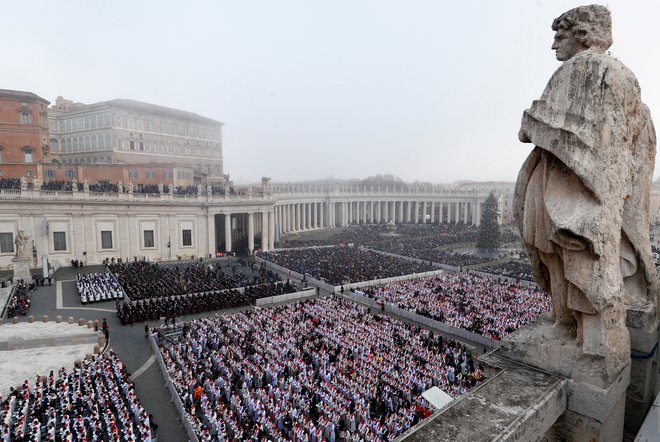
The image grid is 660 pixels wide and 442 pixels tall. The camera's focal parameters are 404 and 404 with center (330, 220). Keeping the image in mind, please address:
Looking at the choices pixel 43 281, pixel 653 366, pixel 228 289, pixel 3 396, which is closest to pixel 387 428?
pixel 653 366

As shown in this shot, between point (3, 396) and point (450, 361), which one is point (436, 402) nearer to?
point (450, 361)

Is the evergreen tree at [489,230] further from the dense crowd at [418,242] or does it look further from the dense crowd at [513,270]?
the dense crowd at [513,270]

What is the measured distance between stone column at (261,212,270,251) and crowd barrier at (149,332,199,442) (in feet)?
112

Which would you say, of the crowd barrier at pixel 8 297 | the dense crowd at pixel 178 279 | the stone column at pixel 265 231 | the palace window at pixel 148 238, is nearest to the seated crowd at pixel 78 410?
the crowd barrier at pixel 8 297

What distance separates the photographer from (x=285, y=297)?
32.1 m

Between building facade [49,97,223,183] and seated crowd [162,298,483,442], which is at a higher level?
building facade [49,97,223,183]

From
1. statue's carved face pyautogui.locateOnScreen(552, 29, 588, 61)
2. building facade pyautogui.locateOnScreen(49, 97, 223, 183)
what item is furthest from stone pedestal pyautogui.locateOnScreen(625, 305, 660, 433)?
building facade pyautogui.locateOnScreen(49, 97, 223, 183)

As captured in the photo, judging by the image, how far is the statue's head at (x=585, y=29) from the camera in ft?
16.7

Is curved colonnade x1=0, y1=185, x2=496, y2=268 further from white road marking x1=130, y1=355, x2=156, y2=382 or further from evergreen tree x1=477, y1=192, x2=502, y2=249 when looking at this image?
evergreen tree x1=477, y1=192, x2=502, y2=249

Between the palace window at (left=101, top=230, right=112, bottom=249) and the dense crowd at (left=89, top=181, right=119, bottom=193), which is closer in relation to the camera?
the palace window at (left=101, top=230, right=112, bottom=249)

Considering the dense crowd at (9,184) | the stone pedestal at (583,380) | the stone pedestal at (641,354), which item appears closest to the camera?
the stone pedestal at (583,380)

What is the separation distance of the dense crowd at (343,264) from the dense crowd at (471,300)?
3.09 m

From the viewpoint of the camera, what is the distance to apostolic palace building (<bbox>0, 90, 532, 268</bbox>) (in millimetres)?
43500

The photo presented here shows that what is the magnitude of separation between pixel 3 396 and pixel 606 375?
21404mm
